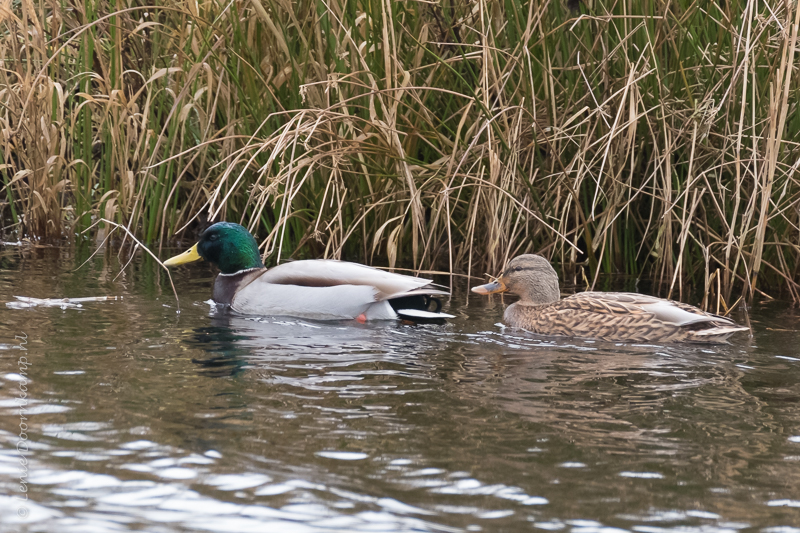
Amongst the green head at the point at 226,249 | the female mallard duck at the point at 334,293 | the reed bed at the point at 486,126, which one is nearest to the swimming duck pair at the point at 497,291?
the female mallard duck at the point at 334,293

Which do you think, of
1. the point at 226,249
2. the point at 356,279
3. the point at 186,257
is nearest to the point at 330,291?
the point at 356,279

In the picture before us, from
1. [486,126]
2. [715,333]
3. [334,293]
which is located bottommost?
[715,333]

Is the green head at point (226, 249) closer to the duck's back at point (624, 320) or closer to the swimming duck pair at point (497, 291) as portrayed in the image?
the swimming duck pair at point (497, 291)

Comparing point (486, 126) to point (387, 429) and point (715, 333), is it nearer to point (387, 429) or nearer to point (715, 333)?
point (715, 333)

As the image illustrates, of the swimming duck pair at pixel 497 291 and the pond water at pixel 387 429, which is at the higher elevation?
the swimming duck pair at pixel 497 291

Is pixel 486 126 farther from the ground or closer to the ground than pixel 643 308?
farther from the ground

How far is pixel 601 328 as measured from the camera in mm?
6164

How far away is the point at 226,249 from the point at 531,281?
219cm

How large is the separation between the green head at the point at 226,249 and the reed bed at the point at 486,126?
0.25 meters

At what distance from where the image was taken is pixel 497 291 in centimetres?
675

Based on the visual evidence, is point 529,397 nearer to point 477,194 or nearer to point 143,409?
point 143,409

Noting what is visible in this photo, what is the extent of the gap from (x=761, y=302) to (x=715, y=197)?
2.51 feet

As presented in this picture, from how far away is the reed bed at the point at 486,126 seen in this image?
6.93m

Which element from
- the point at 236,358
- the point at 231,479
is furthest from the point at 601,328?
the point at 231,479
